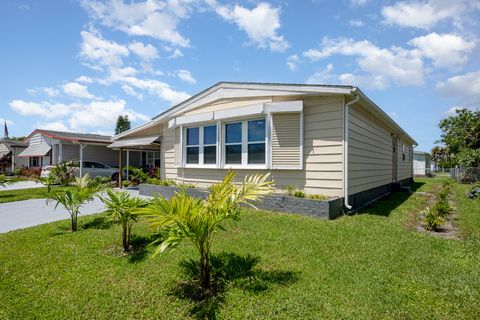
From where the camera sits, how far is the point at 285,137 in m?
7.46

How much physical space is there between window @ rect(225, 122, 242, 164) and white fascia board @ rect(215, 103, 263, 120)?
37 centimetres

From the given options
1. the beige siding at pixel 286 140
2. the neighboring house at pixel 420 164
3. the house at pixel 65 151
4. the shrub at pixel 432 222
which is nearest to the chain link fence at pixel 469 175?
the neighboring house at pixel 420 164

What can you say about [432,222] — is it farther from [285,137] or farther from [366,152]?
[285,137]

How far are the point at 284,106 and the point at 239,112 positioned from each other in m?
1.59

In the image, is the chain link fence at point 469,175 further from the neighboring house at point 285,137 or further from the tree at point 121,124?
the tree at point 121,124

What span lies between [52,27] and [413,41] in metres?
13.1

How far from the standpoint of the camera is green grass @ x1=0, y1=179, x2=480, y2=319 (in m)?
2.74

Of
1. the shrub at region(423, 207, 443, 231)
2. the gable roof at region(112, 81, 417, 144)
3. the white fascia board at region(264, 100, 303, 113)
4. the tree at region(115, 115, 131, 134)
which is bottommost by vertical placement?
the shrub at region(423, 207, 443, 231)

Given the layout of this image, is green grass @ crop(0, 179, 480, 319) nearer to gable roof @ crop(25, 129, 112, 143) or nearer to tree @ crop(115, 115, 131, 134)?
gable roof @ crop(25, 129, 112, 143)

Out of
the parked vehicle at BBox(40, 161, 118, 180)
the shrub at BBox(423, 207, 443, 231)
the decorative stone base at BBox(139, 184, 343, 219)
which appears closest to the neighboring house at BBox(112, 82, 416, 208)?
the decorative stone base at BBox(139, 184, 343, 219)

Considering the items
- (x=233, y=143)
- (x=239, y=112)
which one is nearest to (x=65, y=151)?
(x=233, y=143)

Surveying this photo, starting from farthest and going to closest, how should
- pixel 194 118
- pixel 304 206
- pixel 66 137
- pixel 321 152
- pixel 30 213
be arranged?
pixel 66 137, pixel 194 118, pixel 30 213, pixel 321 152, pixel 304 206

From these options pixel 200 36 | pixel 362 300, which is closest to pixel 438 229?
pixel 362 300

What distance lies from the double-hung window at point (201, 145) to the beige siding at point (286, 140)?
8.53 ft
